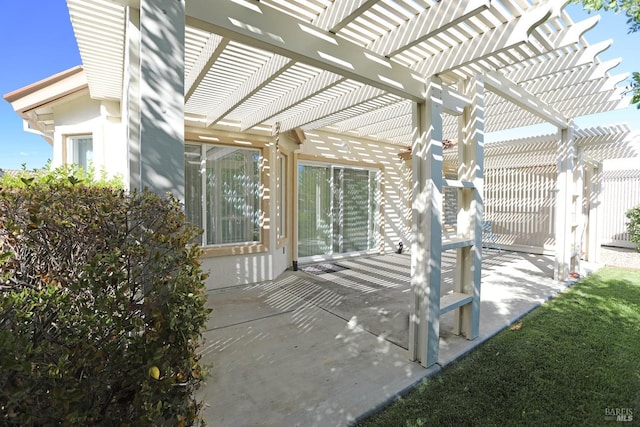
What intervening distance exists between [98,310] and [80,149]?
6.17 meters

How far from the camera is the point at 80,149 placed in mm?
5766

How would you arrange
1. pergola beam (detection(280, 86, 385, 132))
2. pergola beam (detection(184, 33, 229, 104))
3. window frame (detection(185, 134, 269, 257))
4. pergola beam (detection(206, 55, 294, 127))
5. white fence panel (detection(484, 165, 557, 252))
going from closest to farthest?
pergola beam (detection(184, 33, 229, 104)) < pergola beam (detection(206, 55, 294, 127)) < pergola beam (detection(280, 86, 385, 132)) < window frame (detection(185, 134, 269, 257)) < white fence panel (detection(484, 165, 557, 252))

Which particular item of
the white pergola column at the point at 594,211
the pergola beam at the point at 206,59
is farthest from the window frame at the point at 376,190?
the white pergola column at the point at 594,211

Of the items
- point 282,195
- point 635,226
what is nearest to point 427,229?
point 282,195

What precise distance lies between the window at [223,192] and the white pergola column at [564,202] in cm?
633

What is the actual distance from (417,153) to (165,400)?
9.92 ft

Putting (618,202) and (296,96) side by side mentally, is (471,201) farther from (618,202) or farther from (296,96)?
(618,202)

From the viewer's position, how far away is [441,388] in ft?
Answer: 8.86

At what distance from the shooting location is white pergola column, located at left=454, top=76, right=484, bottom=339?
3.61m

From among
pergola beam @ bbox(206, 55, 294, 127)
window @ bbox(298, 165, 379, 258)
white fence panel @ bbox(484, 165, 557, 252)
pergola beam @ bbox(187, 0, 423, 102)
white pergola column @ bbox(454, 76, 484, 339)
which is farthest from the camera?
white fence panel @ bbox(484, 165, 557, 252)

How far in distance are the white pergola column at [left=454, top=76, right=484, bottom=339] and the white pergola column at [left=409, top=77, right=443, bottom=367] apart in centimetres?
64

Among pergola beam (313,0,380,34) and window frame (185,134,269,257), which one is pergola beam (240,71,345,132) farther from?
pergola beam (313,0,380,34)

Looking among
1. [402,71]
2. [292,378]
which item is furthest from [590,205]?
[292,378]

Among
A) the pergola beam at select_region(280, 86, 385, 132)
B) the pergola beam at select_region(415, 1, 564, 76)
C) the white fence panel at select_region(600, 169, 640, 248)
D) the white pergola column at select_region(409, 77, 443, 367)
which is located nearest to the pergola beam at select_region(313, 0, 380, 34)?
the white pergola column at select_region(409, 77, 443, 367)
